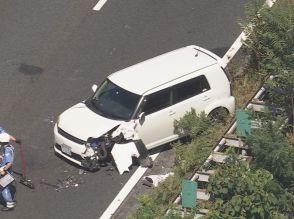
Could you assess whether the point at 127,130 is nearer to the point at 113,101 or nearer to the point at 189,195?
the point at 113,101

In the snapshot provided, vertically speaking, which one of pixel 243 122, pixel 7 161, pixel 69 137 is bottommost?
pixel 7 161

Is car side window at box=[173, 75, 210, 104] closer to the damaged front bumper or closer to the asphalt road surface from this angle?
the damaged front bumper

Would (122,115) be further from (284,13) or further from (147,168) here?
(284,13)

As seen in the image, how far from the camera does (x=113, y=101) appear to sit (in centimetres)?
1725

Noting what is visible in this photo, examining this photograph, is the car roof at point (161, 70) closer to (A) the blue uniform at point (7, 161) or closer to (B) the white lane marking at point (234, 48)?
(B) the white lane marking at point (234, 48)

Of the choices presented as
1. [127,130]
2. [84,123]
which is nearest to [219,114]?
[127,130]

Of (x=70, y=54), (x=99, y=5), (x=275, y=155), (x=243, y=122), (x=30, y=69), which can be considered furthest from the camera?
(x=99, y=5)

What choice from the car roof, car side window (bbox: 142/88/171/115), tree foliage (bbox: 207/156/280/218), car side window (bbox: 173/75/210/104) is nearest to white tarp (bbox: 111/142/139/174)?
car side window (bbox: 142/88/171/115)

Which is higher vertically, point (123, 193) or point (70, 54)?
point (70, 54)

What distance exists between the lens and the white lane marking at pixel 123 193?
15.9 metres

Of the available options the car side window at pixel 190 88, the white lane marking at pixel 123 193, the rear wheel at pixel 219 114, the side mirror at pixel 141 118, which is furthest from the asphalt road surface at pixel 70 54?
the rear wheel at pixel 219 114

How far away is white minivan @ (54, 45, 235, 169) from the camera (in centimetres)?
1680

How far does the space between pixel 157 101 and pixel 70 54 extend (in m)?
4.32

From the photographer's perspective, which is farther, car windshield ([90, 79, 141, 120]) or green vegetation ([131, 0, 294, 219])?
car windshield ([90, 79, 141, 120])
